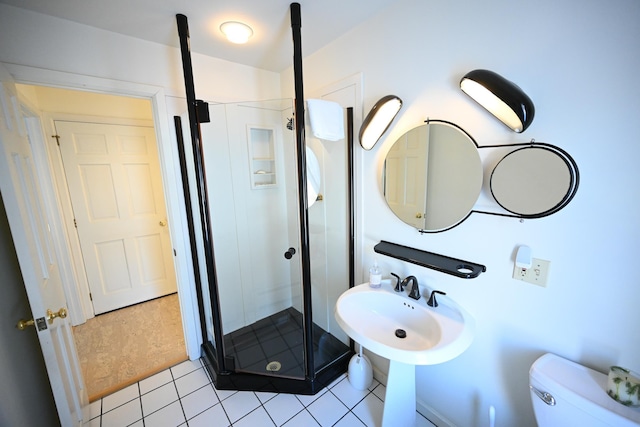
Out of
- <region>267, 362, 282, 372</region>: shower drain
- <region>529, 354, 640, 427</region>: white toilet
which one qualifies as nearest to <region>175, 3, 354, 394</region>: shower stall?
<region>267, 362, 282, 372</region>: shower drain

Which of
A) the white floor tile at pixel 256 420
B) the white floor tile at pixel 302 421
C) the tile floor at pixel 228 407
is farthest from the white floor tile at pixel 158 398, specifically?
the white floor tile at pixel 302 421

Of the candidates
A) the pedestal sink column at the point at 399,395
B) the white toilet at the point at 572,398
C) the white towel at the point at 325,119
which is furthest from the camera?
the white towel at the point at 325,119

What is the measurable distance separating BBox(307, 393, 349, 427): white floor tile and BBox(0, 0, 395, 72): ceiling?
2.45m

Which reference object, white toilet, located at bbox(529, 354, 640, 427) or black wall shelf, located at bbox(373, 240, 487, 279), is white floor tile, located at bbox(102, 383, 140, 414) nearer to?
black wall shelf, located at bbox(373, 240, 487, 279)

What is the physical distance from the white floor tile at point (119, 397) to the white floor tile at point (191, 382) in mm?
274

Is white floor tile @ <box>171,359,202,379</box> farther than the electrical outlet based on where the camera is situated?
Yes

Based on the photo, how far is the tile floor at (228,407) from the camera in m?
1.48

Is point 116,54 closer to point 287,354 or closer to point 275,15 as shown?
point 275,15

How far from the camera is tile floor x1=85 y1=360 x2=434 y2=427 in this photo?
1.48 meters

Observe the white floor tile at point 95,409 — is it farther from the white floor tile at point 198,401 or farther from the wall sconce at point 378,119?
the wall sconce at point 378,119

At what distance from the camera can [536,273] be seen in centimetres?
101

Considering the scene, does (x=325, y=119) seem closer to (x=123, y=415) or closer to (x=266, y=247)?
(x=266, y=247)

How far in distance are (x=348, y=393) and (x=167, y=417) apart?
1195 millimetres

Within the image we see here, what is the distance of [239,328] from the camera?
210 centimetres
